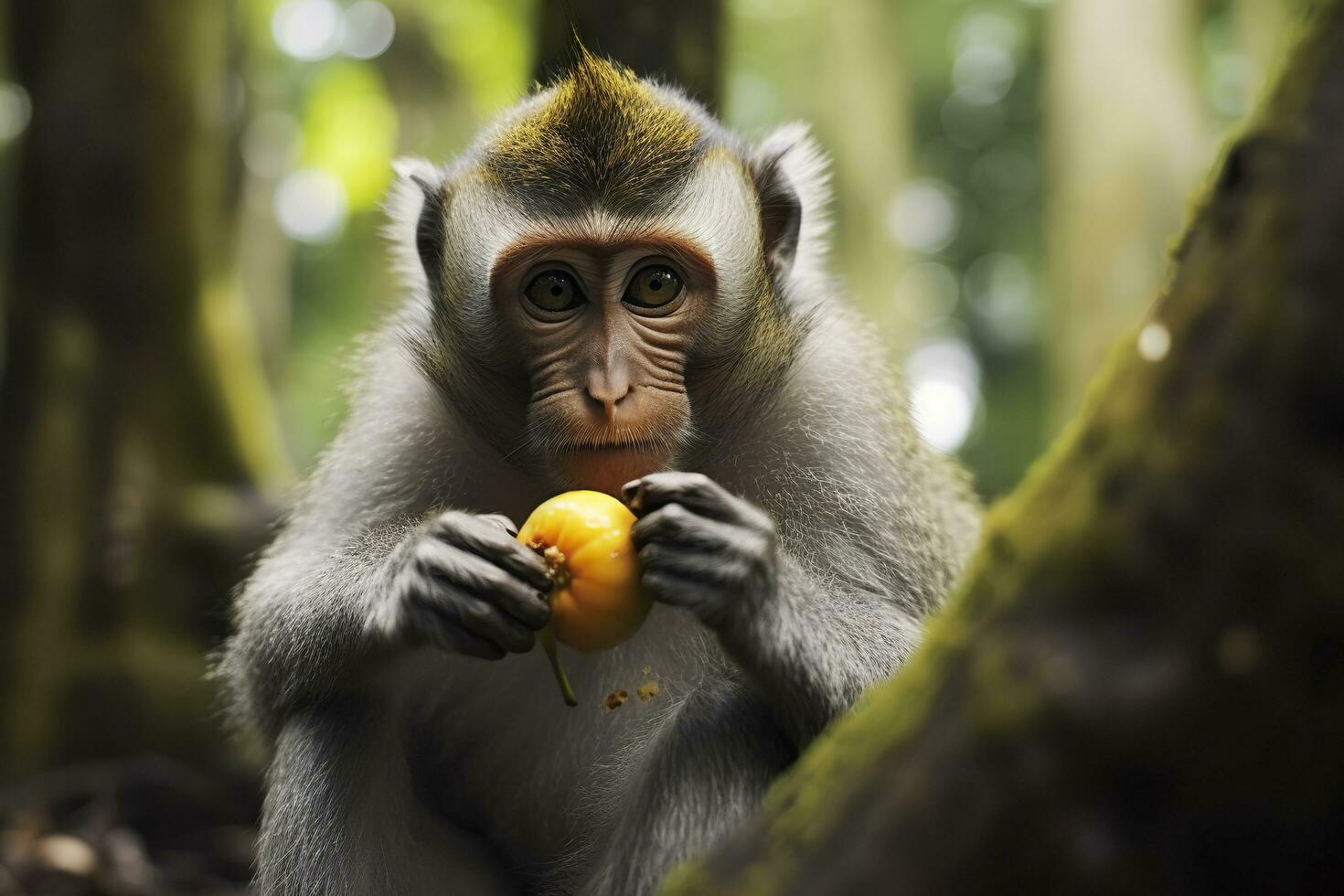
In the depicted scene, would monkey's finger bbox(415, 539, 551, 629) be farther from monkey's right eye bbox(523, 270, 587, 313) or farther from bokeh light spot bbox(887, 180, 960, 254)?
bokeh light spot bbox(887, 180, 960, 254)

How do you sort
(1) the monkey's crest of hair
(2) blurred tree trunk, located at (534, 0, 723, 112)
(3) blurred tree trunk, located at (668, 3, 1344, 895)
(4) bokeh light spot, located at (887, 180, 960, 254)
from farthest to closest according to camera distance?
(4) bokeh light spot, located at (887, 180, 960, 254)
(2) blurred tree trunk, located at (534, 0, 723, 112)
(1) the monkey's crest of hair
(3) blurred tree trunk, located at (668, 3, 1344, 895)

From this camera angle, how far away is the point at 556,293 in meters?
4.17

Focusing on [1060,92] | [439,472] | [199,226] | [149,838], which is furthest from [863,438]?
[1060,92]

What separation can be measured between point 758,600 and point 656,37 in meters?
3.49

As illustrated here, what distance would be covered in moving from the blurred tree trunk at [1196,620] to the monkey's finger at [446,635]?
1.63 m

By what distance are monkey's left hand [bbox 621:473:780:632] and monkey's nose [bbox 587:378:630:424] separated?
37 centimetres

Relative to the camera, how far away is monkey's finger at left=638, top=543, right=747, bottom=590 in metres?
3.38

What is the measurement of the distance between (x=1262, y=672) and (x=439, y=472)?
128 inches

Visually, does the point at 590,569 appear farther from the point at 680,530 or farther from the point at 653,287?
the point at 653,287

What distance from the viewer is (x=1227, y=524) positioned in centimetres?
187

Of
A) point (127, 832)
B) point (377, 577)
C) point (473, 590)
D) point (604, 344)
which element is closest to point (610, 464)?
point (604, 344)

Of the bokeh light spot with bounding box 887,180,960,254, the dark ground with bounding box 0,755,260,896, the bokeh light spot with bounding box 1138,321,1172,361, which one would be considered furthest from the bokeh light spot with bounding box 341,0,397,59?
the bokeh light spot with bounding box 887,180,960,254

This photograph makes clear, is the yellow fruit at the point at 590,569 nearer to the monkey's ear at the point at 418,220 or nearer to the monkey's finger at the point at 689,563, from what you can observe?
the monkey's finger at the point at 689,563

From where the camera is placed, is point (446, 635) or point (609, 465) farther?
point (609, 465)
